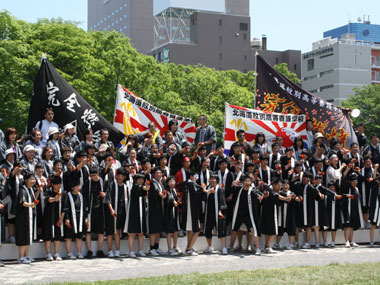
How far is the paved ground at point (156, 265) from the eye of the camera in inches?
374

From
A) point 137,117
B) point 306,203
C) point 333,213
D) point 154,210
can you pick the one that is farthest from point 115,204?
point 333,213

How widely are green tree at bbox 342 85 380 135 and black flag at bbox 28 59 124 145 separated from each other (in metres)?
41.8

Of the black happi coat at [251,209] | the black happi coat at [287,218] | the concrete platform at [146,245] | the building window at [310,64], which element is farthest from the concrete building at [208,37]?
the black happi coat at [251,209]

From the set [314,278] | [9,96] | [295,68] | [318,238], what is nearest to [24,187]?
[314,278]

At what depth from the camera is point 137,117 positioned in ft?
48.7

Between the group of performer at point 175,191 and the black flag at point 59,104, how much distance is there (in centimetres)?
34

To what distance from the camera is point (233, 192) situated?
43.0 ft

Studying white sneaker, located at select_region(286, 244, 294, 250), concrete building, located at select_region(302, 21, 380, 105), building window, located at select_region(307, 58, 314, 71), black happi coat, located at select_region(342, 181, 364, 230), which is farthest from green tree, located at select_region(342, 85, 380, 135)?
white sneaker, located at select_region(286, 244, 294, 250)

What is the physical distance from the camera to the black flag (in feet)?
43.1

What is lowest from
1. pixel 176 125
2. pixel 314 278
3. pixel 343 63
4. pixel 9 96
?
pixel 314 278

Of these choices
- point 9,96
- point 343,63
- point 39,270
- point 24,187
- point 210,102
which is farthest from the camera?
point 343,63

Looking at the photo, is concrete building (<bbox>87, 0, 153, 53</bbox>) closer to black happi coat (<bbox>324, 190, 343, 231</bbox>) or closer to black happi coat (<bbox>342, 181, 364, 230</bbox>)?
black happi coat (<bbox>342, 181, 364, 230</bbox>)

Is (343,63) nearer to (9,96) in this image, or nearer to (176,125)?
Result: (9,96)

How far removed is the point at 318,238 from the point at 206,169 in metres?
3.45
